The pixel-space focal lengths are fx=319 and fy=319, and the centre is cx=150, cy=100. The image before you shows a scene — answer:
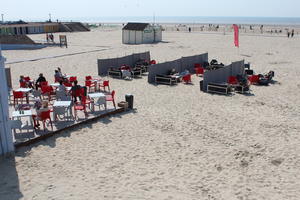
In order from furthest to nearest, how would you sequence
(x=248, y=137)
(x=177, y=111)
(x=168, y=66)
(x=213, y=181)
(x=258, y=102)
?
(x=168, y=66)
(x=258, y=102)
(x=177, y=111)
(x=248, y=137)
(x=213, y=181)

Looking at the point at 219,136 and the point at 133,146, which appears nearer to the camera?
the point at 133,146

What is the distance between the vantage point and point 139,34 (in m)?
38.3

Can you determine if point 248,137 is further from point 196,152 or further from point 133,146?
point 133,146

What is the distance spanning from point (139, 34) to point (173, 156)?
3135 cm

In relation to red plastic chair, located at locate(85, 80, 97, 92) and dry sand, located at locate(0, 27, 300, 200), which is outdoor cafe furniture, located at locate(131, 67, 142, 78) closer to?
red plastic chair, located at locate(85, 80, 97, 92)

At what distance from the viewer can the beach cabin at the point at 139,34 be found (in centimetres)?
3841

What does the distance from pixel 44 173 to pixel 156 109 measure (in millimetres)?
5888

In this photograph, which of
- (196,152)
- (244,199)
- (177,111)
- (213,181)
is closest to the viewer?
(244,199)

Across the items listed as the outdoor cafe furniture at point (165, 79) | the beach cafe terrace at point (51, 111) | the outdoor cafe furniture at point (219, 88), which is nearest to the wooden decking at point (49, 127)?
the beach cafe terrace at point (51, 111)

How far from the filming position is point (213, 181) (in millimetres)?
7176

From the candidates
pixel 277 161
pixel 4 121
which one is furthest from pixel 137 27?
pixel 277 161

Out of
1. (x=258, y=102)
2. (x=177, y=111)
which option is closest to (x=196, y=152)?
(x=177, y=111)

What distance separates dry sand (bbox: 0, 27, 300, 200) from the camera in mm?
6824

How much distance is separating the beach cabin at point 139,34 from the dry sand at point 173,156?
25440 millimetres
